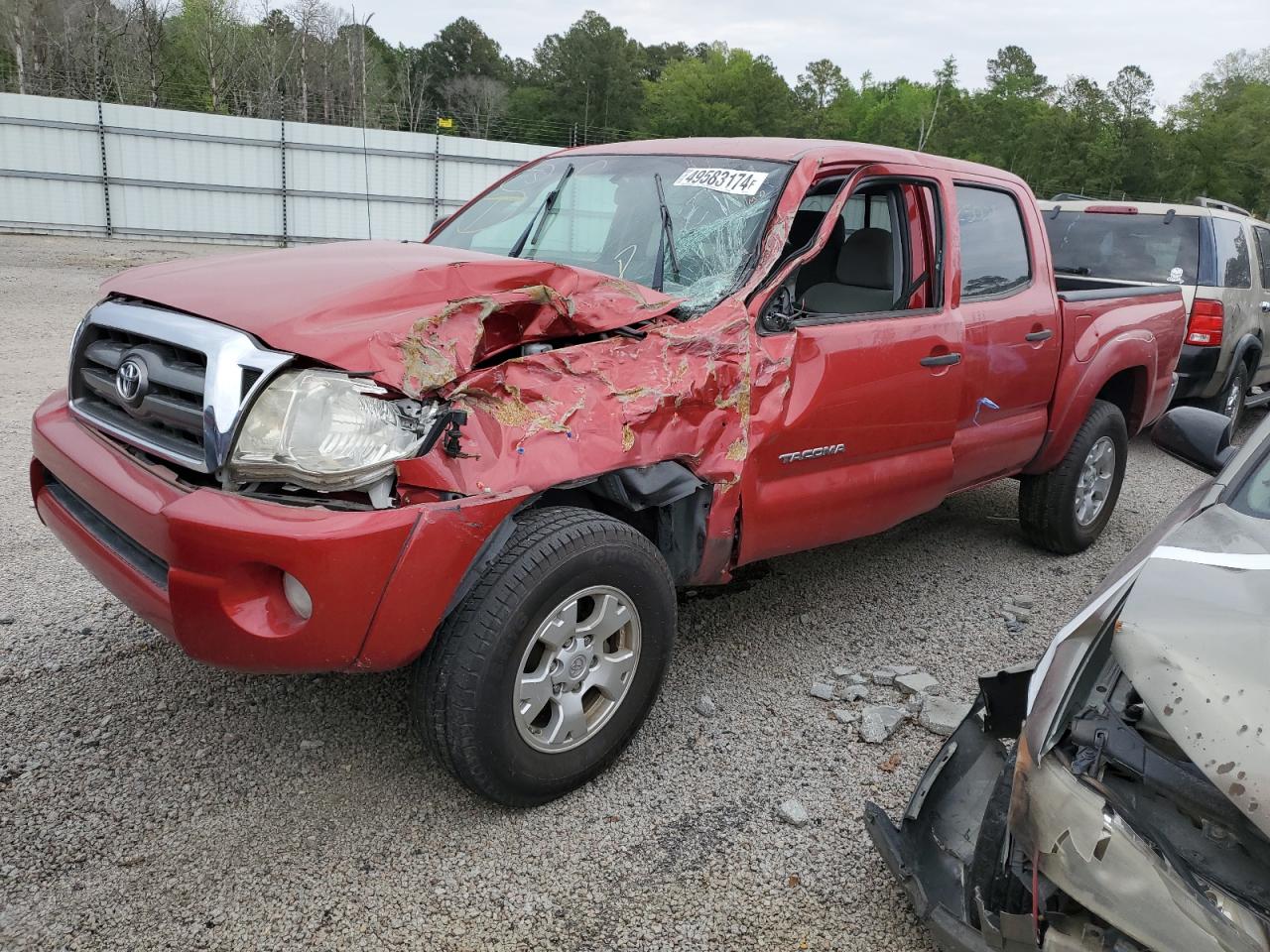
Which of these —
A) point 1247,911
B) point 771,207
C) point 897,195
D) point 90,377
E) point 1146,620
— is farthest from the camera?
point 897,195

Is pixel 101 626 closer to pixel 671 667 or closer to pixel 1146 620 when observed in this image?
pixel 671 667

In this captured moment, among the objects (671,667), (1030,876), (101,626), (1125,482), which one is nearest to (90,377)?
(101,626)

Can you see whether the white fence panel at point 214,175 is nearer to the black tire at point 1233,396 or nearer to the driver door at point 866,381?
the black tire at point 1233,396

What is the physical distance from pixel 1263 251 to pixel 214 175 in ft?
60.6

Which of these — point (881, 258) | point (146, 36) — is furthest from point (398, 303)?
point (146, 36)

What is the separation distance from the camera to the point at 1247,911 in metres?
1.64

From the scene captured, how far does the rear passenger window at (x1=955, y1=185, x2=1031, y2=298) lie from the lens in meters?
4.18

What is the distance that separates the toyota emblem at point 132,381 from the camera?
8.36ft

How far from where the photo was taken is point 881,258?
3.95 metres

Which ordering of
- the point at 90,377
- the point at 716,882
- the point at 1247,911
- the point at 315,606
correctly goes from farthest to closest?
the point at 90,377
the point at 716,882
the point at 315,606
the point at 1247,911

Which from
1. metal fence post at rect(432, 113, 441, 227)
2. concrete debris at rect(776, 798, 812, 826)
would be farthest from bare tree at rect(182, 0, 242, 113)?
concrete debris at rect(776, 798, 812, 826)

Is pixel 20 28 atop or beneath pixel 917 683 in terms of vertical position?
atop

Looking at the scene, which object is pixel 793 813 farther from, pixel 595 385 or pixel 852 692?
pixel 595 385

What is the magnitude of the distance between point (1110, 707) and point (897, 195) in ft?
8.13
